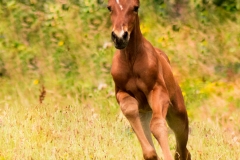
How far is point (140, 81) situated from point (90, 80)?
4709 millimetres

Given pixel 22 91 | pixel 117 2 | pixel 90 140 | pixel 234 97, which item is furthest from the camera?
pixel 22 91

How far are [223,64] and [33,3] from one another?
148 inches

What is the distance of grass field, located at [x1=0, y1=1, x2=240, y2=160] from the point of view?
26.3 feet

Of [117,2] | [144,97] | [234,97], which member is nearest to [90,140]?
[144,97]

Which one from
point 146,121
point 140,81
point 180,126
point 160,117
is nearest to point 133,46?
point 140,81

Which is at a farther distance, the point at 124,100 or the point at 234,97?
the point at 234,97

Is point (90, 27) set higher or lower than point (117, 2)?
lower

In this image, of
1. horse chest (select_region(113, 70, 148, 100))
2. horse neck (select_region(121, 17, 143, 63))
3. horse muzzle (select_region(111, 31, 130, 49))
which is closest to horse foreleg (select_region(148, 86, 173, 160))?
horse chest (select_region(113, 70, 148, 100))

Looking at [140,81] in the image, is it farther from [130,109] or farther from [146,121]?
[146,121]

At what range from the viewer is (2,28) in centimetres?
1243

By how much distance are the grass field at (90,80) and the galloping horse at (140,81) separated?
3.21ft

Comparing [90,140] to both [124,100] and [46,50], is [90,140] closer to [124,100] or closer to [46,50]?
[124,100]

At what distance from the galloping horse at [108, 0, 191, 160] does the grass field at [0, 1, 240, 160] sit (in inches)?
38.6

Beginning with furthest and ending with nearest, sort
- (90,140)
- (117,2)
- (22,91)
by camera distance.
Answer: (22,91)
(90,140)
(117,2)
